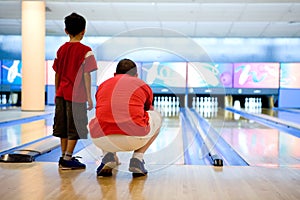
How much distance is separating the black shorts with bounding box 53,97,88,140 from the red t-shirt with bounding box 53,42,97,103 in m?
0.05

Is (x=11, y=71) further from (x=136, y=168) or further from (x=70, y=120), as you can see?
(x=136, y=168)

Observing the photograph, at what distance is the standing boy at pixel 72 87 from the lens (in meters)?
2.95


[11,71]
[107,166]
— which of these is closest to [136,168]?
[107,166]

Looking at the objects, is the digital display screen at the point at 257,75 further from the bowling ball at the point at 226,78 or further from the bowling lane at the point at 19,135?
the bowling lane at the point at 19,135

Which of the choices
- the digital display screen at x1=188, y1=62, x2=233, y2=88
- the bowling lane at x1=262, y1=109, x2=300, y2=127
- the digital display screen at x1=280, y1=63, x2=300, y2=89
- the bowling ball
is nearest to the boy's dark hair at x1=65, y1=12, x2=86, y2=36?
the bowling lane at x1=262, y1=109, x2=300, y2=127

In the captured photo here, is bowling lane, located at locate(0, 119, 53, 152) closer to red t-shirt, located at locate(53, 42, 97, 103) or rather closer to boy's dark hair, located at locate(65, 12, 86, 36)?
red t-shirt, located at locate(53, 42, 97, 103)

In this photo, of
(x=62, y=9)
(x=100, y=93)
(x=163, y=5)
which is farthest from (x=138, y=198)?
(x=62, y=9)

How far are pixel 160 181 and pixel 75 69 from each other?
1008 mm

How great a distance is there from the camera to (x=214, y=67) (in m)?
13.0

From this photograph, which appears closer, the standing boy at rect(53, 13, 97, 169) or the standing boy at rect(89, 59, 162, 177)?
the standing boy at rect(89, 59, 162, 177)

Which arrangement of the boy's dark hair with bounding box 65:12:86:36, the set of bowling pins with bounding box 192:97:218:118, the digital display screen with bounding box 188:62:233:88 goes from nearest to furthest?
the boy's dark hair with bounding box 65:12:86:36
the set of bowling pins with bounding box 192:97:218:118
the digital display screen with bounding box 188:62:233:88

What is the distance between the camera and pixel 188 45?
14.1 m

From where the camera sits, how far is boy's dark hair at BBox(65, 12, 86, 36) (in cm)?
295

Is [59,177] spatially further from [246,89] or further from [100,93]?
[246,89]
